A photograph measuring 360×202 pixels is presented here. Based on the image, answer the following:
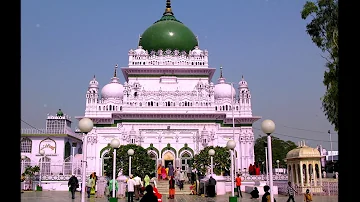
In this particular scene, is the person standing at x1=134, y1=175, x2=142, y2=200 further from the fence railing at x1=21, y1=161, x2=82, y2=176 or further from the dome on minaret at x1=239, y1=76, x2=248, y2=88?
the dome on minaret at x1=239, y1=76, x2=248, y2=88

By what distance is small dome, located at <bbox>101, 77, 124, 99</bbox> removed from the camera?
132 ft

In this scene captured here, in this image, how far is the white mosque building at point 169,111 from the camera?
37.2 metres

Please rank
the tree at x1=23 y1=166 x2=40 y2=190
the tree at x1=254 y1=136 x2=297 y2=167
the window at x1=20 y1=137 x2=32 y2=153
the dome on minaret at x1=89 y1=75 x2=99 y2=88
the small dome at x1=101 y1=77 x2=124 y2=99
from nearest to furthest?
Answer: the tree at x1=23 y1=166 x2=40 y2=190, the dome on minaret at x1=89 y1=75 x2=99 y2=88, the small dome at x1=101 y1=77 x2=124 y2=99, the window at x1=20 y1=137 x2=32 y2=153, the tree at x1=254 y1=136 x2=297 y2=167

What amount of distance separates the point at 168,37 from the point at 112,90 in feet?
27.7

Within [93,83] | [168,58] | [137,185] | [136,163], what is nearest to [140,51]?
[168,58]

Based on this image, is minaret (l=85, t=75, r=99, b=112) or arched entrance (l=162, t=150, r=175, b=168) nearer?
arched entrance (l=162, t=150, r=175, b=168)

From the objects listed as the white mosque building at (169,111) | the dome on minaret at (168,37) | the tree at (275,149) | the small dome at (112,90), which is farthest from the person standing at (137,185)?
the tree at (275,149)

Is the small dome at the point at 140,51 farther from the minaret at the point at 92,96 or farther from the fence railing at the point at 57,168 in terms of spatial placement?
the fence railing at the point at 57,168

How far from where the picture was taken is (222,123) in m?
38.2

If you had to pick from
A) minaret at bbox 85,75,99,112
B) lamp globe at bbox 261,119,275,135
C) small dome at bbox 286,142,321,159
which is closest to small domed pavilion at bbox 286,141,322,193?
small dome at bbox 286,142,321,159

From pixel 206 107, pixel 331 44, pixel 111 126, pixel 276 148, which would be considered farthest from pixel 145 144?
pixel 276 148

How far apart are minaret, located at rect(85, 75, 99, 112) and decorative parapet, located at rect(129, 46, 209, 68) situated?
435 centimetres

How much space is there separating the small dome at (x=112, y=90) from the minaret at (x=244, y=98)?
40.8ft
